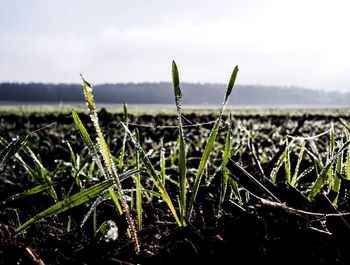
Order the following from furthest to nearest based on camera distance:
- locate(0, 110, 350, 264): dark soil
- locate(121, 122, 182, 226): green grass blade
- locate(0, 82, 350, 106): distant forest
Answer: locate(0, 82, 350, 106): distant forest
locate(121, 122, 182, 226): green grass blade
locate(0, 110, 350, 264): dark soil

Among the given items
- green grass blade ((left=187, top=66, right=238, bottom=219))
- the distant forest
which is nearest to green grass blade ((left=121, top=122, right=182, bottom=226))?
green grass blade ((left=187, top=66, right=238, bottom=219))

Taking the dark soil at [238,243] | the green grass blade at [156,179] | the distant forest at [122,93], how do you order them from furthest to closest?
the distant forest at [122,93] → the green grass blade at [156,179] → the dark soil at [238,243]

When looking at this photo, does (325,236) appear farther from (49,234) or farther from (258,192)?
(49,234)

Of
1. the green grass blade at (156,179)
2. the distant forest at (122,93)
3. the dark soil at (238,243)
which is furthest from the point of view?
the distant forest at (122,93)

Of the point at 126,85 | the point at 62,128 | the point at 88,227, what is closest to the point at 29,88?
the point at 126,85

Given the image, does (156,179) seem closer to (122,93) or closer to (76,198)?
(76,198)

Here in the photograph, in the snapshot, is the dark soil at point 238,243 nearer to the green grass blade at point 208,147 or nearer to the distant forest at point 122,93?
the green grass blade at point 208,147

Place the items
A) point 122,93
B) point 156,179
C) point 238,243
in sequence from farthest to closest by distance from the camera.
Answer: point 122,93
point 156,179
point 238,243

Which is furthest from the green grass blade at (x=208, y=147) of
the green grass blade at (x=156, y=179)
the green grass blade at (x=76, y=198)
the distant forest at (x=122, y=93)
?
the distant forest at (x=122, y=93)

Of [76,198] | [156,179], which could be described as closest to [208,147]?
[156,179]

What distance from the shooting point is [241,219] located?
2.21 feet

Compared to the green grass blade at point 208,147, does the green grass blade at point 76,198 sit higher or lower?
lower

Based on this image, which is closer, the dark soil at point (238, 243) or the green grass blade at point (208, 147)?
the dark soil at point (238, 243)

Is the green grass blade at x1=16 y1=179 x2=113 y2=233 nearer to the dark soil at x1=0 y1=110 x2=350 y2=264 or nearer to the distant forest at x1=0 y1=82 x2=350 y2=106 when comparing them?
the dark soil at x1=0 y1=110 x2=350 y2=264
